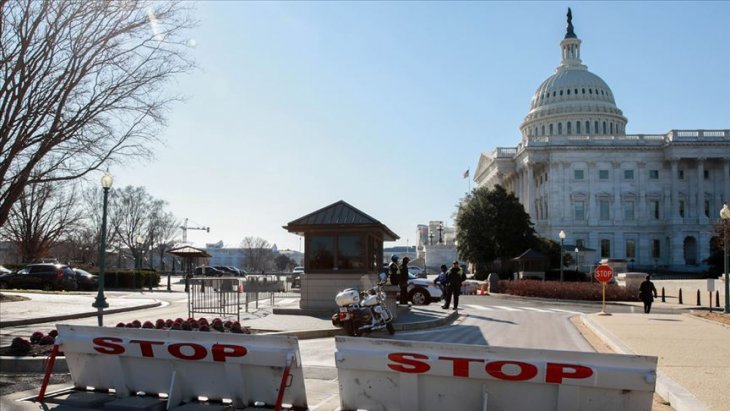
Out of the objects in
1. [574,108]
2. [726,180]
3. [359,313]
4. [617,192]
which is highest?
[574,108]

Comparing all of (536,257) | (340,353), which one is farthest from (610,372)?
(536,257)

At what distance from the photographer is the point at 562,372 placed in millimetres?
6707

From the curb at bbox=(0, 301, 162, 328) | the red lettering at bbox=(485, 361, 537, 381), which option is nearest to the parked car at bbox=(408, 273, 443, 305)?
the curb at bbox=(0, 301, 162, 328)

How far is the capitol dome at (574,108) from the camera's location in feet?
427

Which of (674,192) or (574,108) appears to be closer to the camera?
(674,192)

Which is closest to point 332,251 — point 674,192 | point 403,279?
point 403,279

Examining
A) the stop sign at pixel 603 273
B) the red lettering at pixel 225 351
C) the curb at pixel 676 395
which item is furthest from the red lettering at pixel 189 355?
the stop sign at pixel 603 273

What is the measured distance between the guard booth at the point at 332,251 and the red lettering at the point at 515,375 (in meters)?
14.1

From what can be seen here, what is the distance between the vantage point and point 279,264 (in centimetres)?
15238

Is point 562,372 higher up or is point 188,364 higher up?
point 562,372

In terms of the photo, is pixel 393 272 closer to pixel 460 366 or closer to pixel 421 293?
pixel 421 293

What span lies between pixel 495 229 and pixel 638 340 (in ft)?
175

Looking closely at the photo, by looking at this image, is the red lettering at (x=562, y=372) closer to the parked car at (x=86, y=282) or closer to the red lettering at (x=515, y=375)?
the red lettering at (x=515, y=375)

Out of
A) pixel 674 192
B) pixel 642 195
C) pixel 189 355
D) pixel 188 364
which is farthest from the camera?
pixel 642 195
